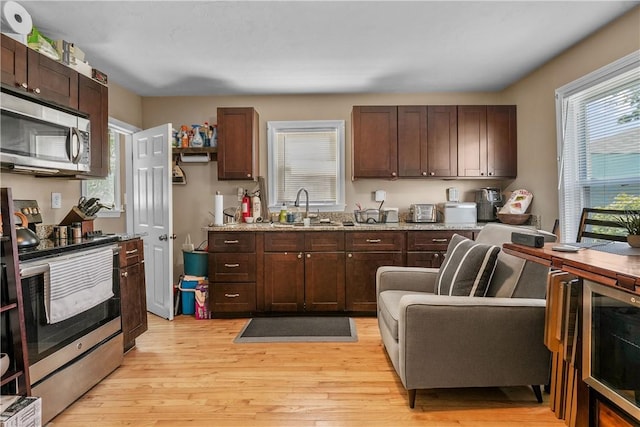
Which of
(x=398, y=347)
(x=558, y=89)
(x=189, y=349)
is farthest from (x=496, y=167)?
(x=189, y=349)

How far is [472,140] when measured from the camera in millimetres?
3709

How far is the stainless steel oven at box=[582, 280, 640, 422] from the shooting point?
1266 millimetres

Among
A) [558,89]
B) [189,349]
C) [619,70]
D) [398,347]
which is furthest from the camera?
[558,89]

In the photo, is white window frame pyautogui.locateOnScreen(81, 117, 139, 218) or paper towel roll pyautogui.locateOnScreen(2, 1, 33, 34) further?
white window frame pyautogui.locateOnScreen(81, 117, 139, 218)

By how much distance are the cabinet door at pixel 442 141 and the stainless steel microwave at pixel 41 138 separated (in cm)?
319

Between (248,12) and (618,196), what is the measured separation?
298 cm

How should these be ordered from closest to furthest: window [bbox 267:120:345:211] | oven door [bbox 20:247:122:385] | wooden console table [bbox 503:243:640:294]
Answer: wooden console table [bbox 503:243:640:294] → oven door [bbox 20:247:122:385] → window [bbox 267:120:345:211]

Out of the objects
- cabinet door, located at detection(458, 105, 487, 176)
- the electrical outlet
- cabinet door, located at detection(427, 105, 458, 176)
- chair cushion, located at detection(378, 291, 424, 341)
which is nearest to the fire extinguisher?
the electrical outlet

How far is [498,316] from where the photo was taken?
182 centimetres

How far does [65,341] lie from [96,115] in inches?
65.9

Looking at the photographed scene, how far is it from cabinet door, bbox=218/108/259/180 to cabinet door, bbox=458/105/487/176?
2304 mm

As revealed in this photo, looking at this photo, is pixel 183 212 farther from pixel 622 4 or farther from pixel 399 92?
pixel 622 4

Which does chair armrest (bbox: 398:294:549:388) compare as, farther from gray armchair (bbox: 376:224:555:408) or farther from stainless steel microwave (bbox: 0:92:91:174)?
stainless steel microwave (bbox: 0:92:91:174)

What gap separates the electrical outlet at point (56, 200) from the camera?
2.59 m
